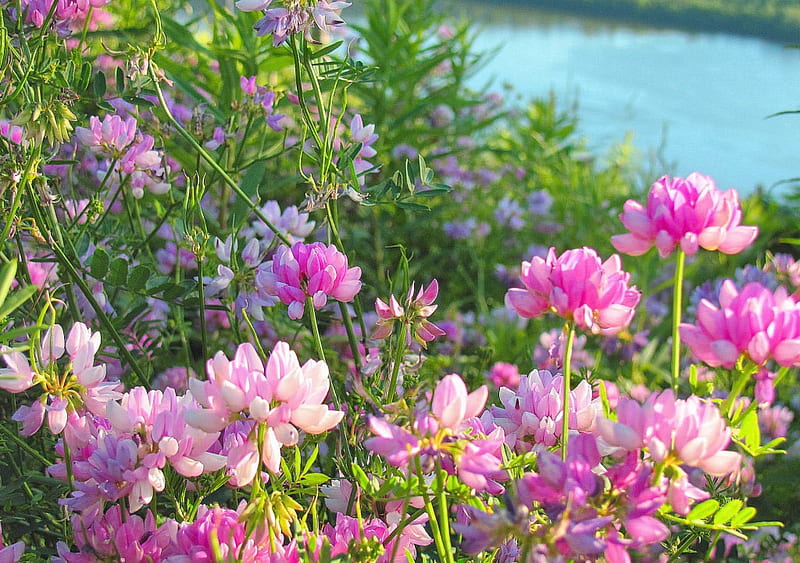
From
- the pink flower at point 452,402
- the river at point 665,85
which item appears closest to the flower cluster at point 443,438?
the pink flower at point 452,402

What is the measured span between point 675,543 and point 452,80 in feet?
6.19

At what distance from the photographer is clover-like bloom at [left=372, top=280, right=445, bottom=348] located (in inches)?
21.5

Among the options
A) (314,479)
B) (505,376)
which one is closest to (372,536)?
(314,479)

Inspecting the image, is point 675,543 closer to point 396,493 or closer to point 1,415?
point 396,493

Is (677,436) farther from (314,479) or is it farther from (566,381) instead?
(314,479)

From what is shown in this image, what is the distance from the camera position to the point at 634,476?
1.36 feet

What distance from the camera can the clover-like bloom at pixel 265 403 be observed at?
1.39 feet

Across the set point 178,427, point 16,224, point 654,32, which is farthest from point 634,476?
point 654,32

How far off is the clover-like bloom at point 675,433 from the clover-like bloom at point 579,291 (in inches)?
2.6

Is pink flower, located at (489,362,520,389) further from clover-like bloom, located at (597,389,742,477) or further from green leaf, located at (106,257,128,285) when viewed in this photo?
clover-like bloom, located at (597,389,742,477)

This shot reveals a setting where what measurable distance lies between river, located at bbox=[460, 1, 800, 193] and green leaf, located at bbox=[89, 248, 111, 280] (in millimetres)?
2076

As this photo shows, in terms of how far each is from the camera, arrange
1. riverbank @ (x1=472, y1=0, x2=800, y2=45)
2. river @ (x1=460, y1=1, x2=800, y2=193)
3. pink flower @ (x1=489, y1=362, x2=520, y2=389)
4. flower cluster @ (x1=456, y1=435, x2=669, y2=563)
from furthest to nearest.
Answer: riverbank @ (x1=472, y1=0, x2=800, y2=45), river @ (x1=460, y1=1, x2=800, y2=193), pink flower @ (x1=489, y1=362, x2=520, y2=389), flower cluster @ (x1=456, y1=435, x2=669, y2=563)

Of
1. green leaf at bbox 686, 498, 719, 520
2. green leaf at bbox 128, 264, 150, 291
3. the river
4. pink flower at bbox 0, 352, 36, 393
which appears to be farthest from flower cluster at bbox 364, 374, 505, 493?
the river

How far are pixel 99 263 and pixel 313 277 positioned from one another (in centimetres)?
22
